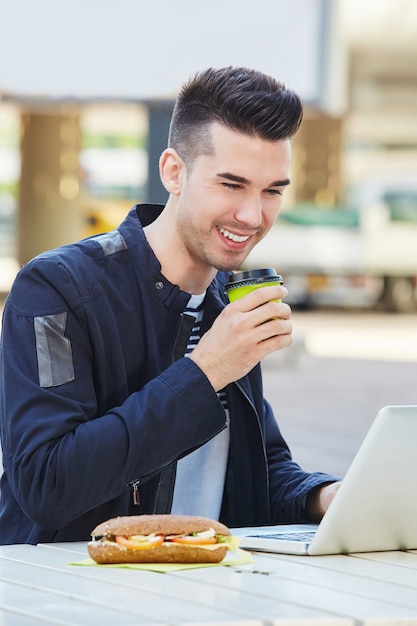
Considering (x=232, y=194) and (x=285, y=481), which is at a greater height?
(x=232, y=194)

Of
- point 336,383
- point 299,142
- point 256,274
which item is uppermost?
point 299,142

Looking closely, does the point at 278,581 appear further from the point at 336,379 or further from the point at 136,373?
the point at 336,379

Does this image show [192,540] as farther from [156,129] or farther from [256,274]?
[156,129]

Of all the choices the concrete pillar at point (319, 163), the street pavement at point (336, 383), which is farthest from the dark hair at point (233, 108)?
the concrete pillar at point (319, 163)

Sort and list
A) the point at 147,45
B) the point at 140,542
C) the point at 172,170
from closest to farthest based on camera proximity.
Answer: the point at 140,542, the point at 172,170, the point at 147,45

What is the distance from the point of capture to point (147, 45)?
13.6 meters

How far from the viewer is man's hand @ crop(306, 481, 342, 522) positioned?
2.40 metres

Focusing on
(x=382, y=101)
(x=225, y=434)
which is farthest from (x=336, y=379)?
(x=382, y=101)

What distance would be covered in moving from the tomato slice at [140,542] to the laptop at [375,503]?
208mm

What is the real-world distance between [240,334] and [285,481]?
1.80 ft

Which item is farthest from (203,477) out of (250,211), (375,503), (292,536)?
(375,503)

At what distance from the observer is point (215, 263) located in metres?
2.46

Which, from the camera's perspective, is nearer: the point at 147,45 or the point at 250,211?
the point at 250,211

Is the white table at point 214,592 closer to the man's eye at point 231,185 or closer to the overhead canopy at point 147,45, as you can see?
the man's eye at point 231,185
